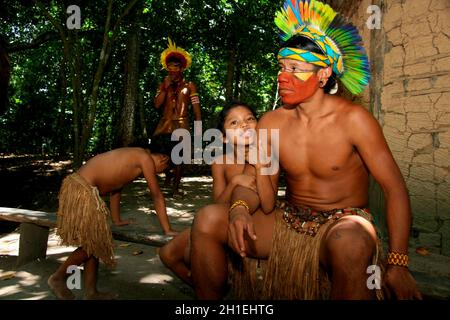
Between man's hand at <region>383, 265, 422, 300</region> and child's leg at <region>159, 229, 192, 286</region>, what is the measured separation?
3.76 ft

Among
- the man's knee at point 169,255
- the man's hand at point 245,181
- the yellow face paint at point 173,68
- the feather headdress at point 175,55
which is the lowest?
the man's knee at point 169,255

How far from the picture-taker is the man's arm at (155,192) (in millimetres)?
3032

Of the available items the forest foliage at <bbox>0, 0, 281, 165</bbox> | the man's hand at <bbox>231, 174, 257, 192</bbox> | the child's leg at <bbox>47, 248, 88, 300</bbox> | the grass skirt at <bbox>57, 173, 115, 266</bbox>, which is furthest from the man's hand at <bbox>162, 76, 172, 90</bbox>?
the man's hand at <bbox>231, 174, 257, 192</bbox>

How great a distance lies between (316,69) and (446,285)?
129 cm

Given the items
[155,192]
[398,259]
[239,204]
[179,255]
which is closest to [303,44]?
[239,204]

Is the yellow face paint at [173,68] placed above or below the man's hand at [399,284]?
above

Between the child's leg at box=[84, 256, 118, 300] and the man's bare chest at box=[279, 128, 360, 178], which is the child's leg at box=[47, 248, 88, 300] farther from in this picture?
the man's bare chest at box=[279, 128, 360, 178]

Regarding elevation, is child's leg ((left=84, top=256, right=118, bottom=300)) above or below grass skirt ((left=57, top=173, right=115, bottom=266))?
below

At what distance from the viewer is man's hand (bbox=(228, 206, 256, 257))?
187 centimetres

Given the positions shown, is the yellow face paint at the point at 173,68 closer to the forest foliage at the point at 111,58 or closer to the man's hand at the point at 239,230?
the forest foliage at the point at 111,58

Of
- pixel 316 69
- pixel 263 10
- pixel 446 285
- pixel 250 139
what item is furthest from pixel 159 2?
pixel 446 285

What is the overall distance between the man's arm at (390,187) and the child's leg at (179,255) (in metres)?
1.14

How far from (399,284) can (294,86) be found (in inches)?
42.8

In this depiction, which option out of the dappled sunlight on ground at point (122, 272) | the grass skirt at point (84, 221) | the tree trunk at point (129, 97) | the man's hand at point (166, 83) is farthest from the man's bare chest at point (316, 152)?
the tree trunk at point (129, 97)
